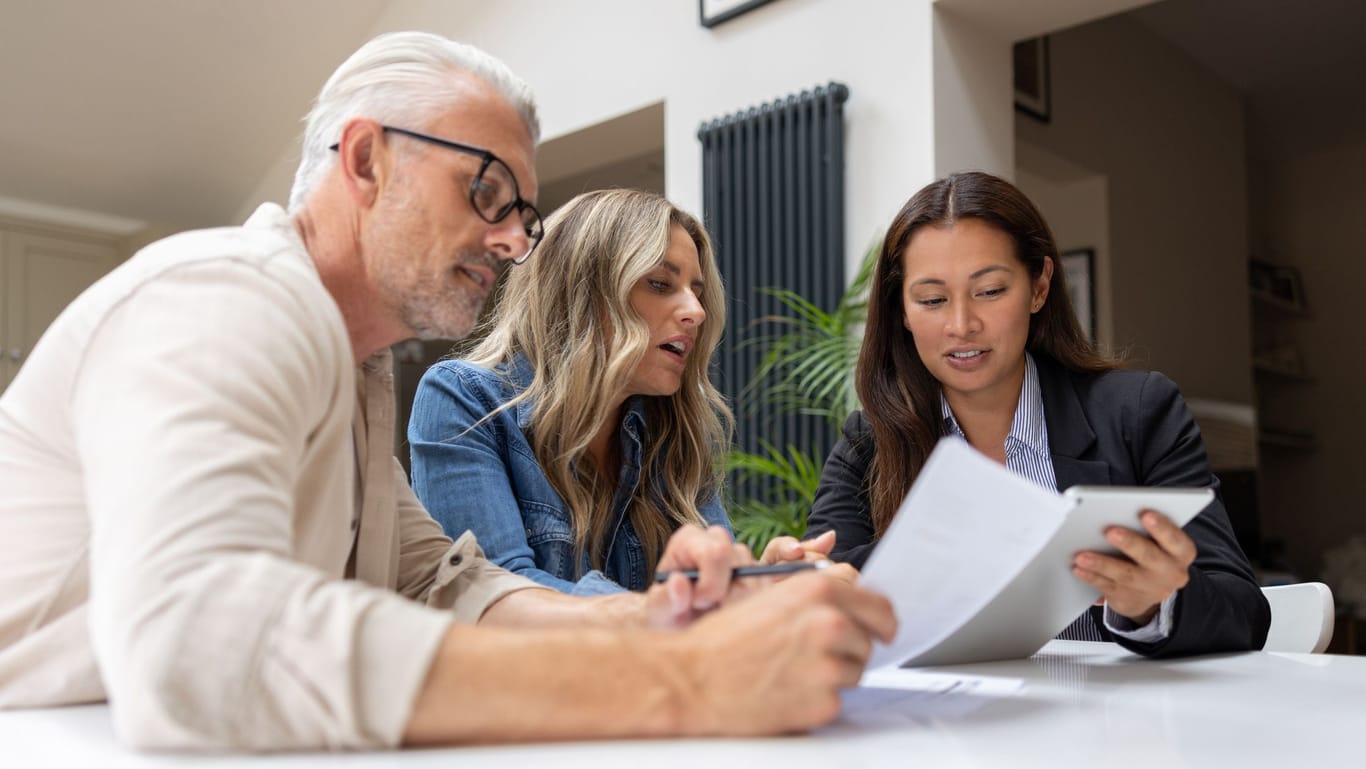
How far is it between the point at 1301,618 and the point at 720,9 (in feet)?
10.5

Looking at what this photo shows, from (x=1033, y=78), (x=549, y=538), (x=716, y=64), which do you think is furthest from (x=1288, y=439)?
(x=549, y=538)

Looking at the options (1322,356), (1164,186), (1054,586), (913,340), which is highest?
(1164,186)

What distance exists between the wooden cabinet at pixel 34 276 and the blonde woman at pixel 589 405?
5207mm

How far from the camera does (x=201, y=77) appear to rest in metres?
5.41

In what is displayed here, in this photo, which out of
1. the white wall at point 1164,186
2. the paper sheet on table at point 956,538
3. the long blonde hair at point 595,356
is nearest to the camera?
the paper sheet on table at point 956,538

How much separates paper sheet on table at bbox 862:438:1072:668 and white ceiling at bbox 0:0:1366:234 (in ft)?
16.5

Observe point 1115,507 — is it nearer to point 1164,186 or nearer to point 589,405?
point 589,405

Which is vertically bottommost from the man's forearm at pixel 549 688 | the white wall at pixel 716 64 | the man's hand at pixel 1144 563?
the man's forearm at pixel 549 688

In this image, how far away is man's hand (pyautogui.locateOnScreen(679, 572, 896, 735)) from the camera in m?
0.78

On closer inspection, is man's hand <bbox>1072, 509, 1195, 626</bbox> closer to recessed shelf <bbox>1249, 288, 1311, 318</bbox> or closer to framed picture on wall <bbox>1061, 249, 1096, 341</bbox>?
framed picture on wall <bbox>1061, 249, 1096, 341</bbox>

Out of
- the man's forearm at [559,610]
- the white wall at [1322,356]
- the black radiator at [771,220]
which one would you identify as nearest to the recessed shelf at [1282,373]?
the white wall at [1322,356]

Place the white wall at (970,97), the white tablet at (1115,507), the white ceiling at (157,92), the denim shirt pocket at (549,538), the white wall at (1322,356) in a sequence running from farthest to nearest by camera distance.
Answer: the white wall at (1322,356)
the white ceiling at (157,92)
the white wall at (970,97)
the denim shirt pocket at (549,538)
the white tablet at (1115,507)

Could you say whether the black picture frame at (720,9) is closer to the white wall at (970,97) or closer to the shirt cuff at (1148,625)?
Answer: the white wall at (970,97)

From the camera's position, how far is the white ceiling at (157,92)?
16.4 feet
